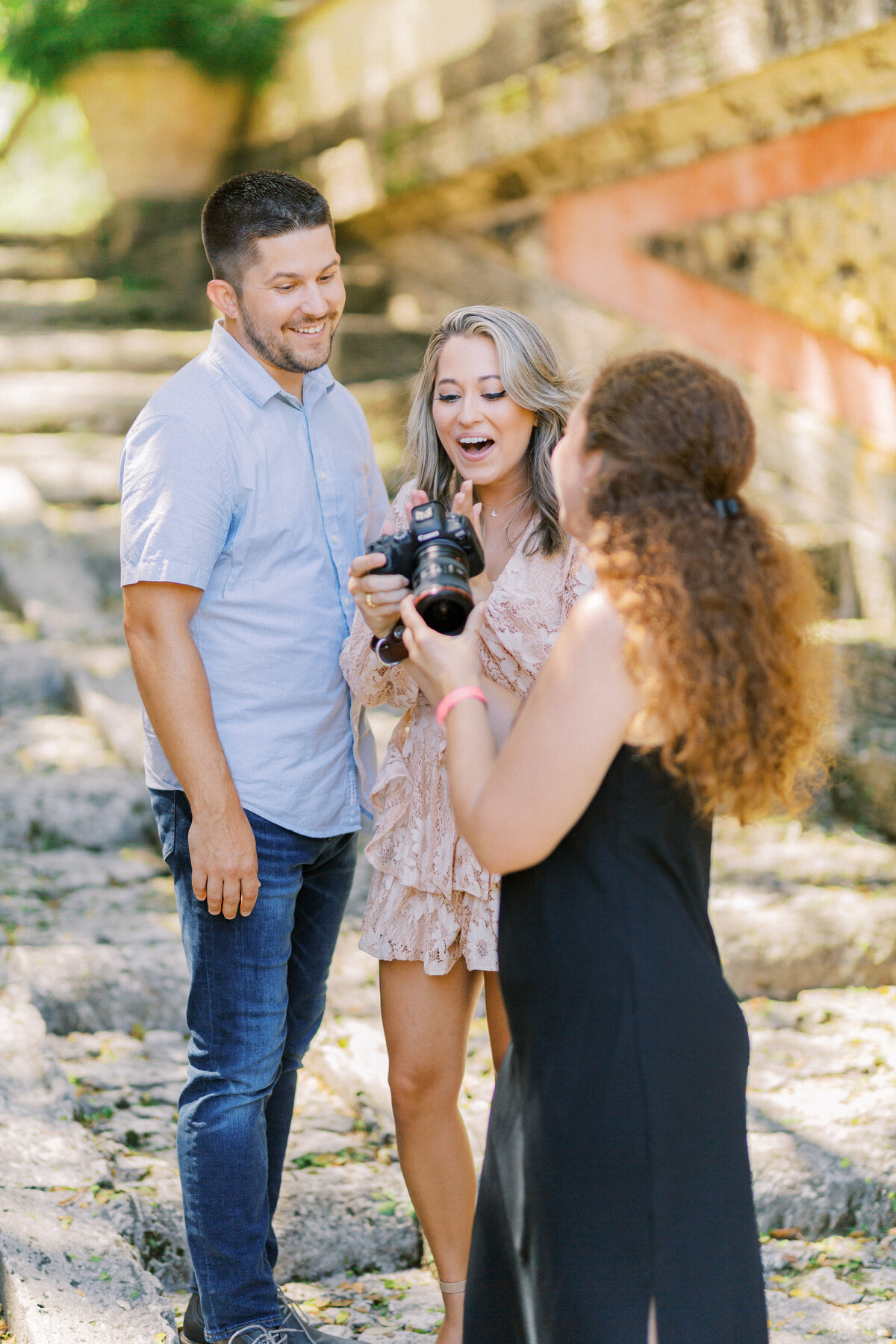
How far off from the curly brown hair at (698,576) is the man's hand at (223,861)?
868mm

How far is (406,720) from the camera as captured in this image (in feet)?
8.27

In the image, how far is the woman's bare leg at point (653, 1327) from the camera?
163 centimetres

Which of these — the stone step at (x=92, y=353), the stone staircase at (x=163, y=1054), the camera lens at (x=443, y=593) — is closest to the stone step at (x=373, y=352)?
the stone step at (x=92, y=353)

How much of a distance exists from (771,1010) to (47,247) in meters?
7.88

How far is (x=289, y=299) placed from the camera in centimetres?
238

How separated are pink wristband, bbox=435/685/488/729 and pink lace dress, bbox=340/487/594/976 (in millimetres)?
525

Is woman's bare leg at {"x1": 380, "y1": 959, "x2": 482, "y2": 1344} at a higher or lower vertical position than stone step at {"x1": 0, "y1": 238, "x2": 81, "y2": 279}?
lower

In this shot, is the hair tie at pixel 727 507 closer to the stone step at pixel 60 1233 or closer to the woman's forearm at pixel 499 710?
the woman's forearm at pixel 499 710

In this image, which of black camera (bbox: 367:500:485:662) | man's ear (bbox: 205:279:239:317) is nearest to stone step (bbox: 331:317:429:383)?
man's ear (bbox: 205:279:239:317)

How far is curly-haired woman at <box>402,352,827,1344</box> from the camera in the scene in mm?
1621

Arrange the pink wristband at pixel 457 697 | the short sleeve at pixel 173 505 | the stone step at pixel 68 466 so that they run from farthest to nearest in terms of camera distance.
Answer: the stone step at pixel 68 466, the short sleeve at pixel 173 505, the pink wristband at pixel 457 697


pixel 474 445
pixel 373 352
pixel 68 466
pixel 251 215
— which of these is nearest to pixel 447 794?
pixel 474 445

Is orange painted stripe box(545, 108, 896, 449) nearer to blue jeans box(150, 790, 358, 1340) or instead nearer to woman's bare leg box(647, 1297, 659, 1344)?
blue jeans box(150, 790, 358, 1340)

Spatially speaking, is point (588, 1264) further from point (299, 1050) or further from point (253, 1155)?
point (299, 1050)
